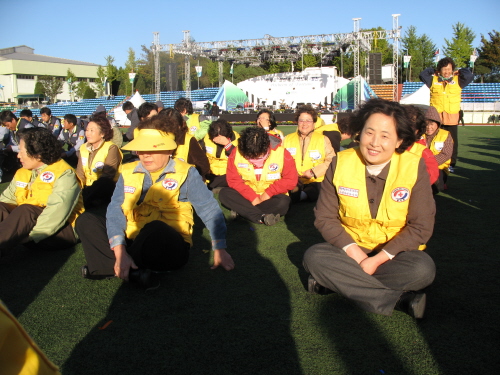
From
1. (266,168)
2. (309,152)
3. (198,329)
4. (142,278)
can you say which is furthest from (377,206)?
(309,152)

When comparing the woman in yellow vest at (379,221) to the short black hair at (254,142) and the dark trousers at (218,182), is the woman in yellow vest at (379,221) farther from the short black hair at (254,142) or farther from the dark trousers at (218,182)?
the dark trousers at (218,182)

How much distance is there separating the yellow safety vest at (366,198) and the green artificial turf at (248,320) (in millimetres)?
542

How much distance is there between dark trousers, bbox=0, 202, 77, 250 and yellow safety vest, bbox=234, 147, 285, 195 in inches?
89.6

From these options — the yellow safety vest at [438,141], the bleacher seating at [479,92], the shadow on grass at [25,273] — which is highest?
the bleacher seating at [479,92]

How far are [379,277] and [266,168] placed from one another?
3.03 meters

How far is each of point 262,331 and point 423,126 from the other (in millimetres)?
2823

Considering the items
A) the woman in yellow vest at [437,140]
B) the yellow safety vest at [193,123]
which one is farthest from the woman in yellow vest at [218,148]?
the woman in yellow vest at [437,140]

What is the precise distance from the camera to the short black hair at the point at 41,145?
173 inches

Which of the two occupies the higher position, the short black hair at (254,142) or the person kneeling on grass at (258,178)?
the short black hair at (254,142)

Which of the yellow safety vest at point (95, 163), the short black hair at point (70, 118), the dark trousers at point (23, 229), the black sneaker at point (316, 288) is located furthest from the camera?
the short black hair at point (70, 118)

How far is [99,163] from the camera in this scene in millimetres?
6723

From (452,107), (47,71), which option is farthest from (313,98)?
(47,71)

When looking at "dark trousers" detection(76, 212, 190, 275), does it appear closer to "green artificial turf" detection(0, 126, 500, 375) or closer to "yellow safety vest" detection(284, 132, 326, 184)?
"green artificial turf" detection(0, 126, 500, 375)

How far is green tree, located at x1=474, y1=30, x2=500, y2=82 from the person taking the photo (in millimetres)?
42312
